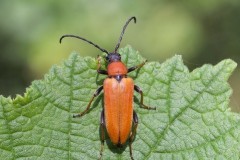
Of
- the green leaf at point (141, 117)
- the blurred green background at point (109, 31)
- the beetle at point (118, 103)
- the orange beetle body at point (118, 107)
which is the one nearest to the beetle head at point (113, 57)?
the beetle at point (118, 103)

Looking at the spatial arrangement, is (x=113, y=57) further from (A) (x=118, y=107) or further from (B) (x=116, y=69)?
(A) (x=118, y=107)

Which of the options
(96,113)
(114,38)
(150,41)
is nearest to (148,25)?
(150,41)

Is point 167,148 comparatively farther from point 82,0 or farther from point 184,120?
point 82,0

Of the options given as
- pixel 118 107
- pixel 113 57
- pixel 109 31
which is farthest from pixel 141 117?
pixel 109 31

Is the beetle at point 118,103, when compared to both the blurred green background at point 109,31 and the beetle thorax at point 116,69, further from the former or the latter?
the blurred green background at point 109,31

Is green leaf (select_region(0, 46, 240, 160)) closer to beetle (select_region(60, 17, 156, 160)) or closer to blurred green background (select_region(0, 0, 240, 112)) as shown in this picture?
beetle (select_region(60, 17, 156, 160))

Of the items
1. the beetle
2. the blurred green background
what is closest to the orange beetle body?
the beetle
